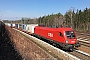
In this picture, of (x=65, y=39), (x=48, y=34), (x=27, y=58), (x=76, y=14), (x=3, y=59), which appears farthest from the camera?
(x=76, y=14)

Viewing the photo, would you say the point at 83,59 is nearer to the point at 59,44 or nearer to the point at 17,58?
the point at 59,44

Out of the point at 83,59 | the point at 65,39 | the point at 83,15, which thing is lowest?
the point at 83,59

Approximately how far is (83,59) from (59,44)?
4181mm

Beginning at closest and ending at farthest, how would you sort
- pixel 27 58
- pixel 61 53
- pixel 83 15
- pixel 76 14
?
pixel 27 58 < pixel 61 53 < pixel 83 15 < pixel 76 14

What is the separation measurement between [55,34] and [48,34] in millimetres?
3163

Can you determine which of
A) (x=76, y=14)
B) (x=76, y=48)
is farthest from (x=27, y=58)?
(x=76, y=14)

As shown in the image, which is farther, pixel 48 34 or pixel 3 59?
pixel 48 34

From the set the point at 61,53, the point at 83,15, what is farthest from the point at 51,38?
the point at 83,15

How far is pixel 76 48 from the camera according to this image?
57.3ft

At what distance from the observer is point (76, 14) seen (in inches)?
3223

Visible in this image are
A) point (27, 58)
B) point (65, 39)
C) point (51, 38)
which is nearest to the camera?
point (27, 58)

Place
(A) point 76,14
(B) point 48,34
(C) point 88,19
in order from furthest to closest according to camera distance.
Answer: (A) point 76,14, (C) point 88,19, (B) point 48,34

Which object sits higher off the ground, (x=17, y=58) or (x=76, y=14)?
(x=76, y=14)

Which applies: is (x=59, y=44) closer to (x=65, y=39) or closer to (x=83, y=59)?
(x=65, y=39)
